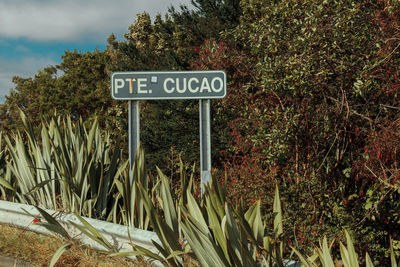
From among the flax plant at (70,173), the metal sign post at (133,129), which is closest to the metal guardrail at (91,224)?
the flax plant at (70,173)

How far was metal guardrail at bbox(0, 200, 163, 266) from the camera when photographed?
3613mm

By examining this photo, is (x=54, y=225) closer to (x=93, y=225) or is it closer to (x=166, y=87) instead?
(x=93, y=225)

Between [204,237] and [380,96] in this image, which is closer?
[204,237]

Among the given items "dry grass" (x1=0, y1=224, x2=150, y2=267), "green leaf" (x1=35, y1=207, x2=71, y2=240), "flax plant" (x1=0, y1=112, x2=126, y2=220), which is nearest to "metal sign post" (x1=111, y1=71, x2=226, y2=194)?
"flax plant" (x1=0, y1=112, x2=126, y2=220)

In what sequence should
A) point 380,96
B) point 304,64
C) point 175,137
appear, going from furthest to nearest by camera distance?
point 175,137 < point 380,96 < point 304,64

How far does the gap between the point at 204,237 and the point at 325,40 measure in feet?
12.4

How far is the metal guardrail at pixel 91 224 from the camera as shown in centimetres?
361

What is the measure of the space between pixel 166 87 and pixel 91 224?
1.76 m

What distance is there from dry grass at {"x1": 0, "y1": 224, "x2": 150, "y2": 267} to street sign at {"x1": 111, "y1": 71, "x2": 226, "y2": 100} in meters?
1.76

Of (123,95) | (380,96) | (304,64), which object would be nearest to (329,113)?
(380,96)

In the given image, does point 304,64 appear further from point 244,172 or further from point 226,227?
point 226,227

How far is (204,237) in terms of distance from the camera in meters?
2.92

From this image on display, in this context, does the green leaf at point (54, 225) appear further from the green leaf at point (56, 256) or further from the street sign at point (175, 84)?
the street sign at point (175, 84)

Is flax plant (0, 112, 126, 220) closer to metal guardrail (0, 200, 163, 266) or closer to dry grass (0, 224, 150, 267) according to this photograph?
metal guardrail (0, 200, 163, 266)
